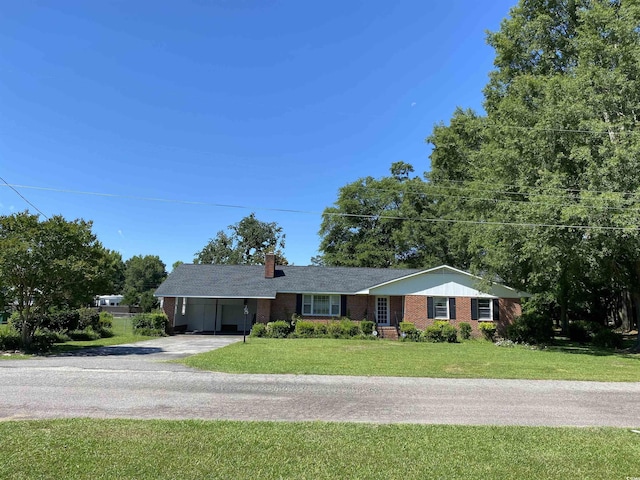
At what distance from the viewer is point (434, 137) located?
35281 millimetres

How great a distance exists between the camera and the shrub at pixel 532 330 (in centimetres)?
2423

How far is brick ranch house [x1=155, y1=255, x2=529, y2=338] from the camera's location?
26.9m

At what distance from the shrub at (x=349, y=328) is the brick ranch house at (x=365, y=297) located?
1742 mm

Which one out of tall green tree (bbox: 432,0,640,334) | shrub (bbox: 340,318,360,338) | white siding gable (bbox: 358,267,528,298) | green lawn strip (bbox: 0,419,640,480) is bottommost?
green lawn strip (bbox: 0,419,640,480)

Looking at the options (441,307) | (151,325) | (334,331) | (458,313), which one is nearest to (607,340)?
(458,313)

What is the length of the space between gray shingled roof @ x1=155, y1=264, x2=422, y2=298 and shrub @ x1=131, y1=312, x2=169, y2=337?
155 cm

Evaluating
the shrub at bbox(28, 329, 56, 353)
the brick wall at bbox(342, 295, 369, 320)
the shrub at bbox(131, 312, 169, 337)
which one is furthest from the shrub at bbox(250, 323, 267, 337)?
the shrub at bbox(28, 329, 56, 353)

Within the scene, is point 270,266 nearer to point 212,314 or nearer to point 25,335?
point 212,314

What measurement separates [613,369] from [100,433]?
48.8 ft

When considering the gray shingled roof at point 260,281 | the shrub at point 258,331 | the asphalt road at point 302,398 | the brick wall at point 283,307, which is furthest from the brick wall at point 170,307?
the asphalt road at point 302,398

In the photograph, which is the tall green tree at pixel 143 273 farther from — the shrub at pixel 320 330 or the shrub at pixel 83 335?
the shrub at pixel 320 330

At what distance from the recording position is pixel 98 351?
17.0 meters

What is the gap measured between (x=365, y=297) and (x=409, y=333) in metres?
4.14

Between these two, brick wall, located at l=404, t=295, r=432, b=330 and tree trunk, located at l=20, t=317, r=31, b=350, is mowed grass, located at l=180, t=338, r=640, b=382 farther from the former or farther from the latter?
brick wall, located at l=404, t=295, r=432, b=330
